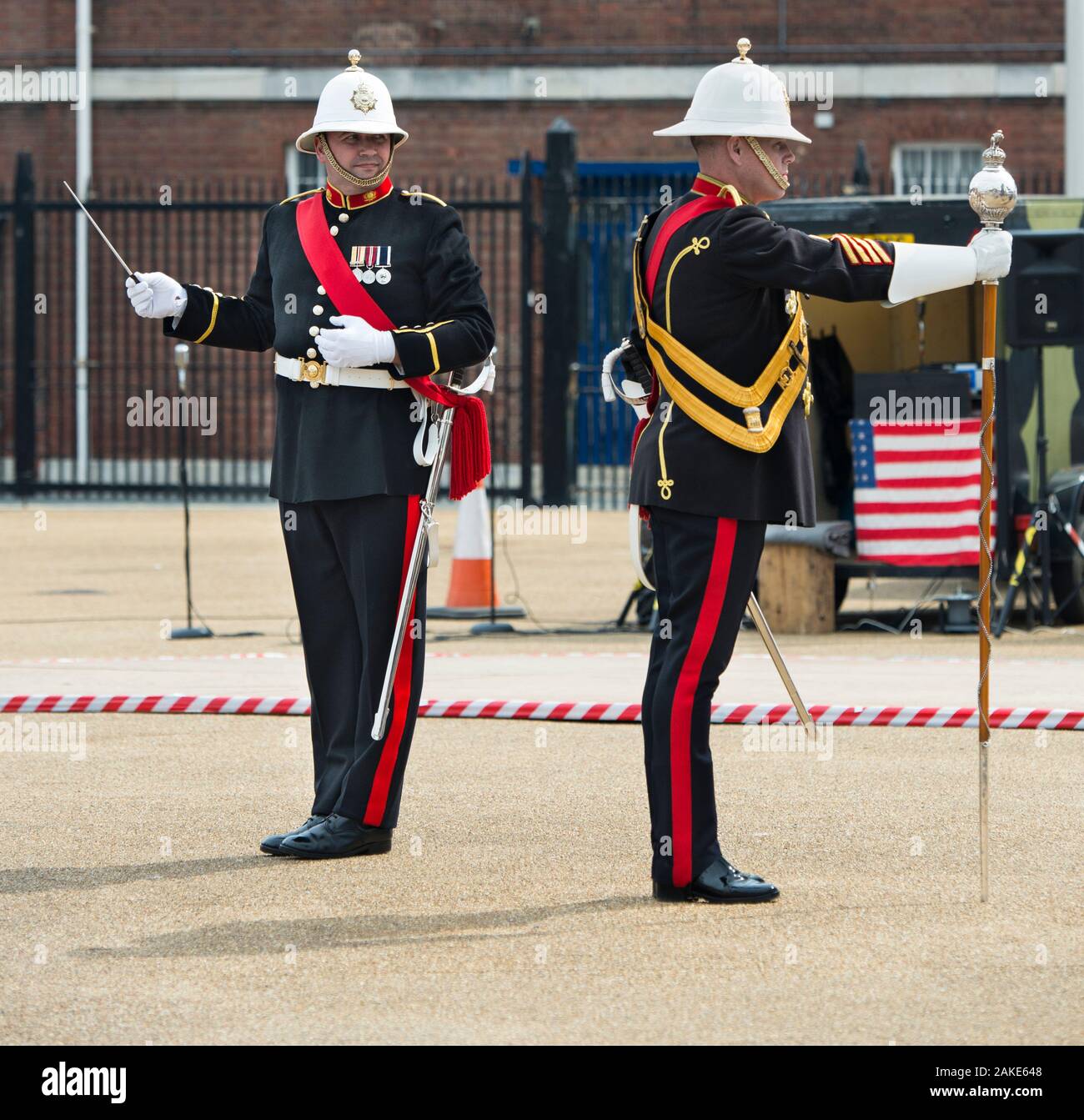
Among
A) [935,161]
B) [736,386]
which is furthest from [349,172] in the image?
[935,161]

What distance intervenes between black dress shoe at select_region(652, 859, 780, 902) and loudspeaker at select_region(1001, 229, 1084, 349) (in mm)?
2194

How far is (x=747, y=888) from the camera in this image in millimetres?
5328

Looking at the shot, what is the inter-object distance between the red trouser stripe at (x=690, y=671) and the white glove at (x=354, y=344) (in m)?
0.99

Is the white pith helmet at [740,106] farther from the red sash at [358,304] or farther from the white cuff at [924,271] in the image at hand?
the red sash at [358,304]

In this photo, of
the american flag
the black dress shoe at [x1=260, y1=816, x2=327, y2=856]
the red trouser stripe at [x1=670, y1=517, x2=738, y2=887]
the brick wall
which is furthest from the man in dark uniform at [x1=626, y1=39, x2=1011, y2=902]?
the brick wall

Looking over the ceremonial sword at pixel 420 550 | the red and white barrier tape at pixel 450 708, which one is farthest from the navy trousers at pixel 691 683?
the red and white barrier tape at pixel 450 708

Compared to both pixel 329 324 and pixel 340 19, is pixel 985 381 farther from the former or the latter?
pixel 340 19

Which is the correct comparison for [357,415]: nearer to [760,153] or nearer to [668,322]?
[668,322]

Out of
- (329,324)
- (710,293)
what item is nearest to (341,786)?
(329,324)

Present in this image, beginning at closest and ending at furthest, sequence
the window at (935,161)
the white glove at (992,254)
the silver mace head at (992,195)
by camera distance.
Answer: the white glove at (992,254) → the silver mace head at (992,195) → the window at (935,161)

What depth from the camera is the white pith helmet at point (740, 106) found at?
5312 mm

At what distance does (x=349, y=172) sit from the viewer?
5945 mm

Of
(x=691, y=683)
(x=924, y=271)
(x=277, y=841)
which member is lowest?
(x=277, y=841)

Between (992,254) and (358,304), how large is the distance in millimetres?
1679
